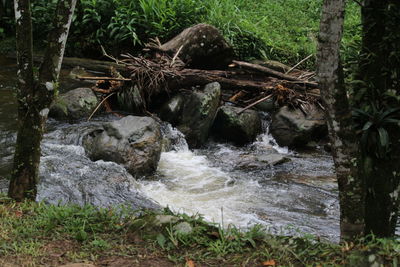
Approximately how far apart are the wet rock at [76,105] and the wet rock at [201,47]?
2.08 m

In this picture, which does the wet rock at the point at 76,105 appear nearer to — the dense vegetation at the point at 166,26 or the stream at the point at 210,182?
the stream at the point at 210,182

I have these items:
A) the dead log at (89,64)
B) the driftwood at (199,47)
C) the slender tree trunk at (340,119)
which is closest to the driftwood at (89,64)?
the dead log at (89,64)

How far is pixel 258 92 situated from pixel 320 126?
5.14ft

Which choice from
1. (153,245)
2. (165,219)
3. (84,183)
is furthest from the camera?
(84,183)

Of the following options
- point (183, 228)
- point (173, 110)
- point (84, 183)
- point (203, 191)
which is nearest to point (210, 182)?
point (203, 191)

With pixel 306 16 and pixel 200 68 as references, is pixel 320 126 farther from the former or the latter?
pixel 306 16

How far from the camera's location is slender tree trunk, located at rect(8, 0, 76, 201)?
16.1ft

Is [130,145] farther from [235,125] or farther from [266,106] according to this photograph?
[266,106]

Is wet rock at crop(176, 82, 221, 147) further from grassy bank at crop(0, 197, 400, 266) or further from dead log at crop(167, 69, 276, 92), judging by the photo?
grassy bank at crop(0, 197, 400, 266)

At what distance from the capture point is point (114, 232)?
4.42 m

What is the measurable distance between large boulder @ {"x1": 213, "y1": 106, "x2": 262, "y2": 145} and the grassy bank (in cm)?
533

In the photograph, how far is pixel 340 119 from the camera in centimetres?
394

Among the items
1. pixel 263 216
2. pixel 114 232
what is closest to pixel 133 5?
pixel 263 216

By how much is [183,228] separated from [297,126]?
592 cm
